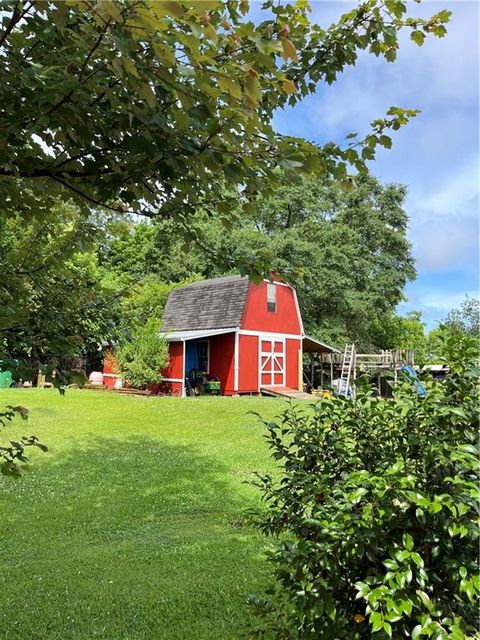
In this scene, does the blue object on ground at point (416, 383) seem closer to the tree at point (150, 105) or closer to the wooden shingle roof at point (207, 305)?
the tree at point (150, 105)

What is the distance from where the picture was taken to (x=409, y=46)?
8.31 ft

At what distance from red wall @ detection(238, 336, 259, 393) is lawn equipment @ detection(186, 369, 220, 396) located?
963 mm

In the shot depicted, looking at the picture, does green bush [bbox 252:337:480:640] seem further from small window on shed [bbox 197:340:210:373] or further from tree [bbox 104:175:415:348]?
tree [bbox 104:175:415:348]

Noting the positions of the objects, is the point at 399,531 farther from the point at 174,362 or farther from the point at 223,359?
the point at 223,359

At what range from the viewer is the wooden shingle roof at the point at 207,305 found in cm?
1853

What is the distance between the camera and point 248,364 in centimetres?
1830

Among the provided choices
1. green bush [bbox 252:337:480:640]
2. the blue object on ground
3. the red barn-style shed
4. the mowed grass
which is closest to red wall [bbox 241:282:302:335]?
the red barn-style shed

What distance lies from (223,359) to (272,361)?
2.25 m

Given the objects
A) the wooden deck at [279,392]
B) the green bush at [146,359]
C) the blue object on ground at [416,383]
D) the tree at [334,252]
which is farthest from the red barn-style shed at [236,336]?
the blue object on ground at [416,383]

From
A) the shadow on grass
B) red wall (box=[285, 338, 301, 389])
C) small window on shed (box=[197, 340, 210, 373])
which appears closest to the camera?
the shadow on grass

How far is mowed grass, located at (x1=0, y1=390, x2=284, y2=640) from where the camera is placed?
120 inches

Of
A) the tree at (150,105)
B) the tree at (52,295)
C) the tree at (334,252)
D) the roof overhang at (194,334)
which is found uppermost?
the tree at (334,252)

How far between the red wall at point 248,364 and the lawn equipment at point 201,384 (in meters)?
0.96

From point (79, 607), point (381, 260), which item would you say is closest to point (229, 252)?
point (79, 607)
